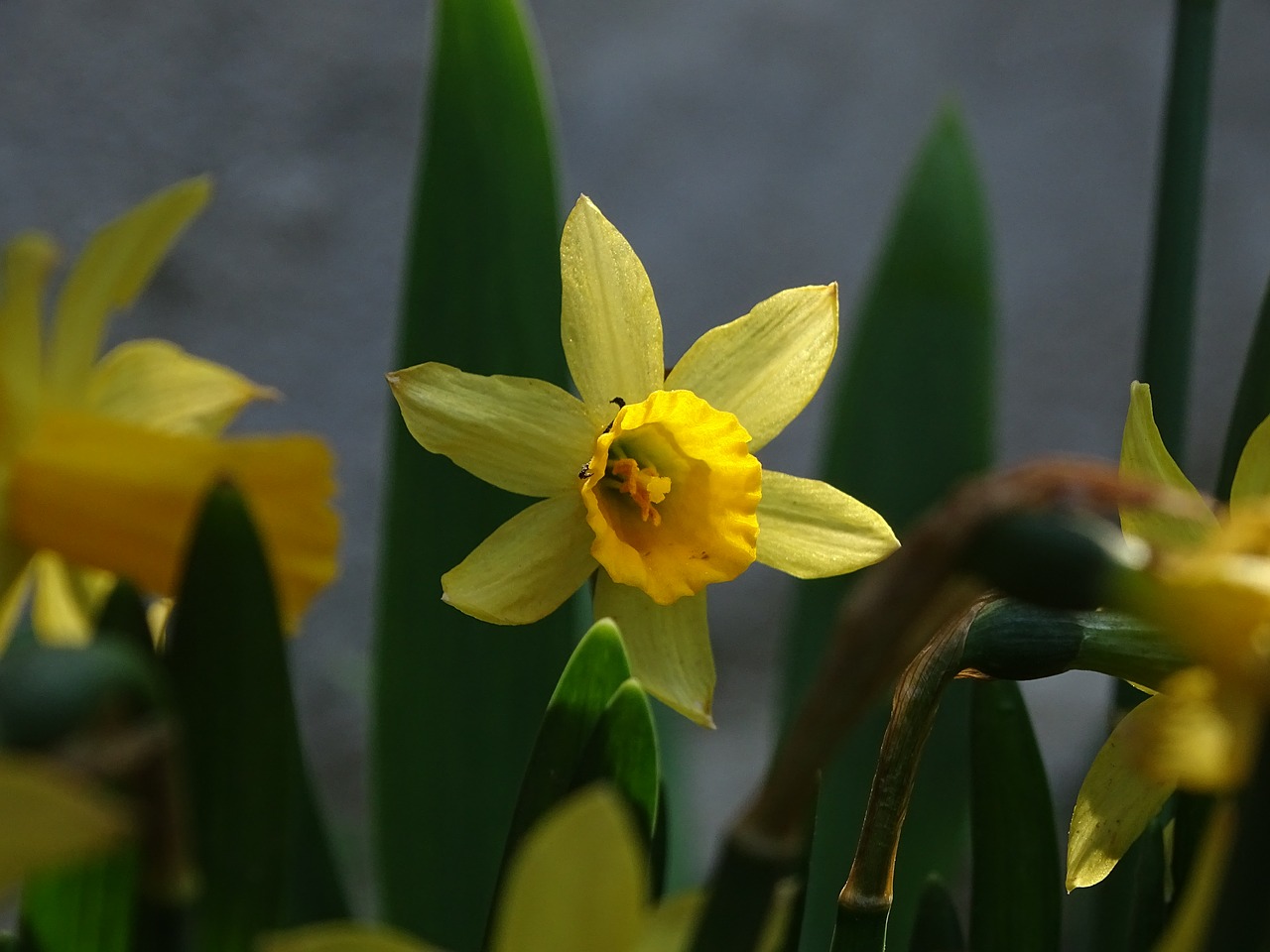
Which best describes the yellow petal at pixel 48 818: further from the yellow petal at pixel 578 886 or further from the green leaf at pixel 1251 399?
the green leaf at pixel 1251 399

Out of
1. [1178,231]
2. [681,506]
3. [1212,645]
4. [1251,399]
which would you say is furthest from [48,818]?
[1178,231]

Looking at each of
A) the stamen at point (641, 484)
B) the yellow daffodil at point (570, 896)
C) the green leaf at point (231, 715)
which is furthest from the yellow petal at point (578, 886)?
the stamen at point (641, 484)

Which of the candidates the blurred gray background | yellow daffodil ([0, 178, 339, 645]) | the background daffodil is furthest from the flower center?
the blurred gray background

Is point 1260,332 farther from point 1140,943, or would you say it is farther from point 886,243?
point 886,243

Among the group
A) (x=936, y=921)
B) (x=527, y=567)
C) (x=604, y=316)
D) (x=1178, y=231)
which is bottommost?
(x=936, y=921)

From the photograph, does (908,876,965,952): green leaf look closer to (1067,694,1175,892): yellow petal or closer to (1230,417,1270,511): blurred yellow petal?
(1067,694,1175,892): yellow petal

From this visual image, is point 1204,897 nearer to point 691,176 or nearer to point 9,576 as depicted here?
point 9,576
